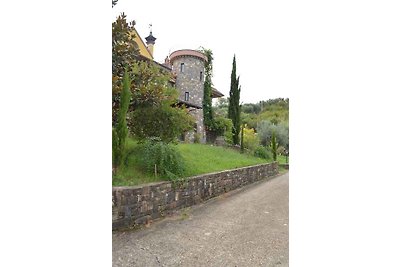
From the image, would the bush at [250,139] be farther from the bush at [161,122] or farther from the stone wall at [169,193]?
the bush at [161,122]

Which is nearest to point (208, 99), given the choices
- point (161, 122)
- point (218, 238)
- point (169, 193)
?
point (161, 122)

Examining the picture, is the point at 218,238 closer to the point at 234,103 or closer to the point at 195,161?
the point at 195,161

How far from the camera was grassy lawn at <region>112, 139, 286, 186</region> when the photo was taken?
2.20 metres

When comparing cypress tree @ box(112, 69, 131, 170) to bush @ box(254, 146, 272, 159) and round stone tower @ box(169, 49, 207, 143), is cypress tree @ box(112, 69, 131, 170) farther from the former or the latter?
bush @ box(254, 146, 272, 159)

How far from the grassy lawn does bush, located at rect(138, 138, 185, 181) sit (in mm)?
57

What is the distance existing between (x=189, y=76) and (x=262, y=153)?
1035mm

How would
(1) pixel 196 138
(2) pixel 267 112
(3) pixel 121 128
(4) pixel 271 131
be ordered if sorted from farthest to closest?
(1) pixel 196 138 → (3) pixel 121 128 → (4) pixel 271 131 → (2) pixel 267 112

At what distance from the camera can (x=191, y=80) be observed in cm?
223

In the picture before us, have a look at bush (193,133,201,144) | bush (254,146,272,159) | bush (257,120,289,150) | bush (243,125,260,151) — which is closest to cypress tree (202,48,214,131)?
bush (193,133,201,144)

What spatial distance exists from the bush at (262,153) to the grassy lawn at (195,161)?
0.06 meters
